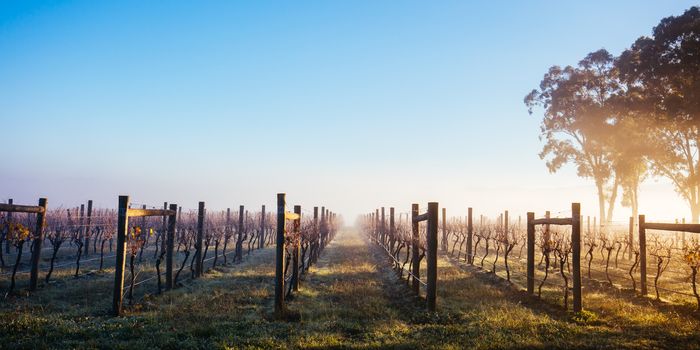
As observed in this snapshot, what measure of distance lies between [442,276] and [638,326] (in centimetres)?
818

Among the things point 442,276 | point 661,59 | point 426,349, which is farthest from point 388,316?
point 661,59

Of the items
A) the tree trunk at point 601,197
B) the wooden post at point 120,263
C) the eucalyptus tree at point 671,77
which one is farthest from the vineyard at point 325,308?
the tree trunk at point 601,197

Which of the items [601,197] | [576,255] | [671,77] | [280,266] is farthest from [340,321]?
[601,197]

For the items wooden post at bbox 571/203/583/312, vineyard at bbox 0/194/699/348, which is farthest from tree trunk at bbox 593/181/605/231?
wooden post at bbox 571/203/583/312

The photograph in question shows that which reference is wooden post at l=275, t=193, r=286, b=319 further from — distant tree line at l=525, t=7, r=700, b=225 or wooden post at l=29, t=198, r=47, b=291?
distant tree line at l=525, t=7, r=700, b=225

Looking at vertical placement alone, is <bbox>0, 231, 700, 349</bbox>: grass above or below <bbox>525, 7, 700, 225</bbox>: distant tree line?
below

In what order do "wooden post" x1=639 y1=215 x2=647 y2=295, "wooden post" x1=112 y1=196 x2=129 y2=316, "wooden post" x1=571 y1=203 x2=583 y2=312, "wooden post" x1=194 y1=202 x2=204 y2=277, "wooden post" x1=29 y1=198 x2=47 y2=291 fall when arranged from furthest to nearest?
"wooden post" x1=194 y1=202 x2=204 y2=277
"wooden post" x1=639 y1=215 x2=647 y2=295
"wooden post" x1=29 y1=198 x2=47 y2=291
"wooden post" x1=571 y1=203 x2=583 y2=312
"wooden post" x1=112 y1=196 x2=129 y2=316

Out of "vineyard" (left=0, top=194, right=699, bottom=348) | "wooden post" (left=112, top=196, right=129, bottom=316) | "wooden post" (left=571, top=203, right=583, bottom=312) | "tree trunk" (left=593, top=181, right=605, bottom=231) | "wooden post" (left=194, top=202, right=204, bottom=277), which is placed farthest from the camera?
"tree trunk" (left=593, top=181, right=605, bottom=231)

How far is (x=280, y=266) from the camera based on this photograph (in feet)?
33.3

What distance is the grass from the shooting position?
7871 millimetres

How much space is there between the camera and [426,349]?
7.41 metres

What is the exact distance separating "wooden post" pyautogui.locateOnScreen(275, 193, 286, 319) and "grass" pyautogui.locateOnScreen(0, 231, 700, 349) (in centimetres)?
53

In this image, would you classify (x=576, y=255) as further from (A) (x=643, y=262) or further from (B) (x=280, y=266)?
(B) (x=280, y=266)

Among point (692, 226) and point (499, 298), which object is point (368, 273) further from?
point (692, 226)
